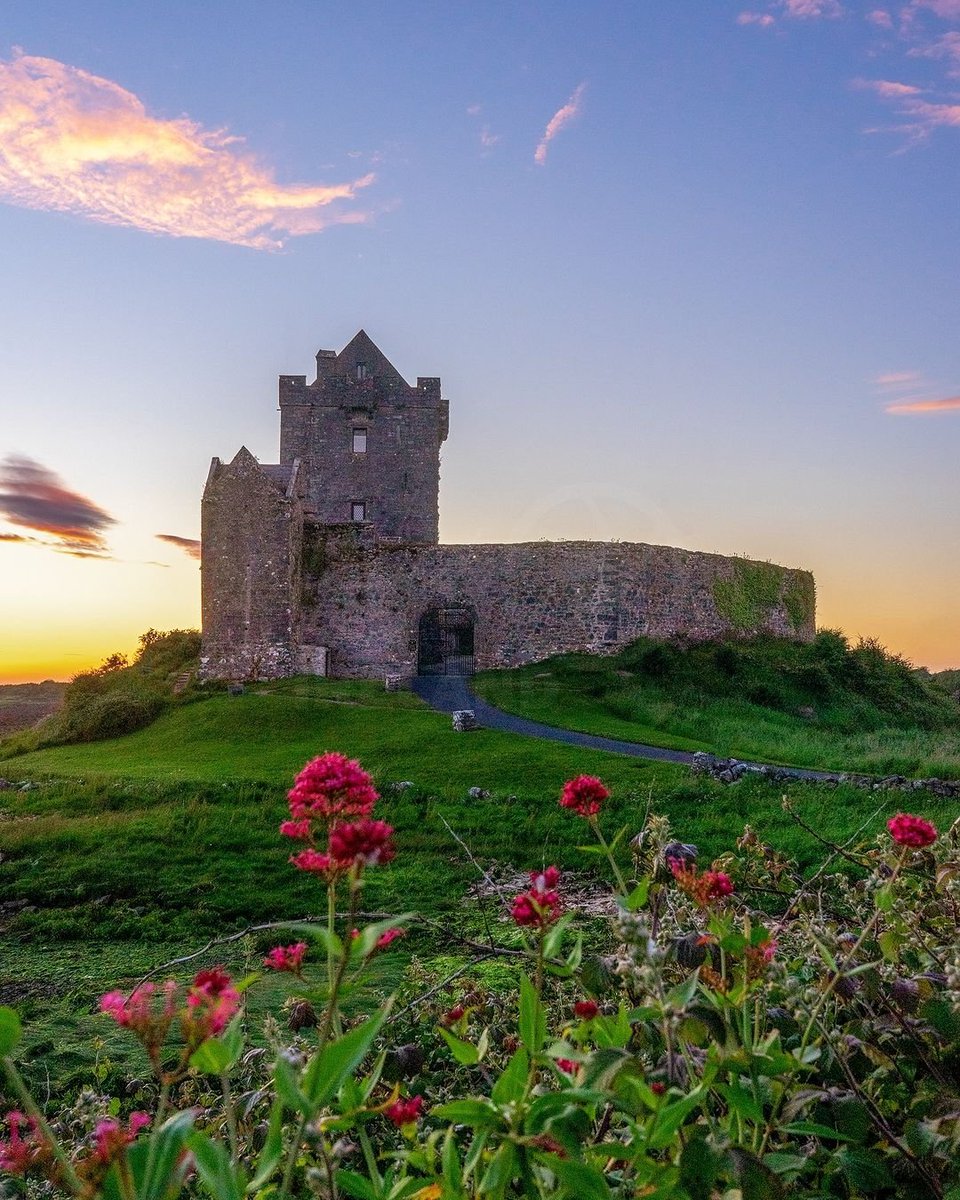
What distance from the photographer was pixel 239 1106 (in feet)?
7.20

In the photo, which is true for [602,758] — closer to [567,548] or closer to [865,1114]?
[865,1114]

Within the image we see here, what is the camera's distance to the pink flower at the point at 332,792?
167 centimetres

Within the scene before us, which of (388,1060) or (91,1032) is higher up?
(388,1060)

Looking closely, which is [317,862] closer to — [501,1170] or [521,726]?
[501,1170]

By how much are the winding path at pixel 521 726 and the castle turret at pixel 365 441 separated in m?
9.64

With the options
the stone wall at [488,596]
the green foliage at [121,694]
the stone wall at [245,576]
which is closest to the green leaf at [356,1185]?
the green foliage at [121,694]

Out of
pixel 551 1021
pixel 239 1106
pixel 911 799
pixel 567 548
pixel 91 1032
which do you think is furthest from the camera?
pixel 567 548

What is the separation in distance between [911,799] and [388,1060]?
33.4 feet

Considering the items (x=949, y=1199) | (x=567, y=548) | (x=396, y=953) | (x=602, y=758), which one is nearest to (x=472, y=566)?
(x=567, y=548)

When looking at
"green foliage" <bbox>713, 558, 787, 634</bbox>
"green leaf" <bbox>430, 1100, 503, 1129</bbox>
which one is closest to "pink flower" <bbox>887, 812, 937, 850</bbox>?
"green leaf" <bbox>430, 1100, 503, 1129</bbox>

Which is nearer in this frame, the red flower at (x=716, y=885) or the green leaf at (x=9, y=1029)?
the green leaf at (x=9, y=1029)

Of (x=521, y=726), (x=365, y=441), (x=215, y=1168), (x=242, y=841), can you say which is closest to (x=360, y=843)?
(x=215, y=1168)

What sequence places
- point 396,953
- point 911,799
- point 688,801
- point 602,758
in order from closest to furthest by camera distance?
1. point 396,953
2. point 911,799
3. point 688,801
4. point 602,758

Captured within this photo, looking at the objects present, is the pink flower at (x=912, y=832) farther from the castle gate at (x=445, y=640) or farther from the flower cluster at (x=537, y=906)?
the castle gate at (x=445, y=640)
